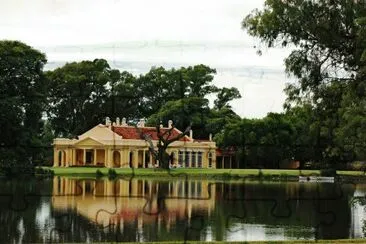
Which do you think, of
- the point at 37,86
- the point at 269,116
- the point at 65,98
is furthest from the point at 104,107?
the point at 37,86

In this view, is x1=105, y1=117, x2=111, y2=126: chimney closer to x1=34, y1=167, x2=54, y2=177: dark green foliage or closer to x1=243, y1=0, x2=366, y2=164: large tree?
x1=34, y1=167, x2=54, y2=177: dark green foliage

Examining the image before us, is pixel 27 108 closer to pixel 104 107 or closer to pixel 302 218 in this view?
pixel 302 218

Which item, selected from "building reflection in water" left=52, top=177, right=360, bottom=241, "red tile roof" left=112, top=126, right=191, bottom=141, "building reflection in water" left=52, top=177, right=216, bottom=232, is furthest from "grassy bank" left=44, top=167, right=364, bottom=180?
"building reflection in water" left=52, top=177, right=216, bottom=232

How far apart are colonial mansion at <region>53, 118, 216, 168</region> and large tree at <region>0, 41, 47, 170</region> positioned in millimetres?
16050

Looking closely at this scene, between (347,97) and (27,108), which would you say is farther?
(27,108)

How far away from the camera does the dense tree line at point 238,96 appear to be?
46.5ft

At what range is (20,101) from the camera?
125ft

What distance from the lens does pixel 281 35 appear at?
14.5 m

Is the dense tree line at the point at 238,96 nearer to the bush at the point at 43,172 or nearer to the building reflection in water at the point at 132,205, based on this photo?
the bush at the point at 43,172

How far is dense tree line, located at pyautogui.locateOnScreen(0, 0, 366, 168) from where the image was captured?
14.2 meters

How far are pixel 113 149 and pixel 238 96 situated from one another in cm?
1768

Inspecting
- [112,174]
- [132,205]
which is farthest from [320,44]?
[112,174]

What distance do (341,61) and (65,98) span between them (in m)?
49.6

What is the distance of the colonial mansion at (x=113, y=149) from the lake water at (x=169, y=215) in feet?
80.1
